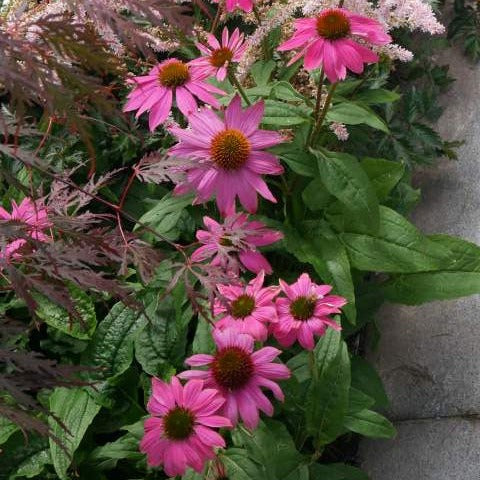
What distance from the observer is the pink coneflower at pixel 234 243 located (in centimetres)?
108

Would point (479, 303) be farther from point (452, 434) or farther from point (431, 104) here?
point (431, 104)

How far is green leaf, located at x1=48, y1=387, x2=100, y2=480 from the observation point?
1.24 meters

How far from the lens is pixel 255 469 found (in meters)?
1.13

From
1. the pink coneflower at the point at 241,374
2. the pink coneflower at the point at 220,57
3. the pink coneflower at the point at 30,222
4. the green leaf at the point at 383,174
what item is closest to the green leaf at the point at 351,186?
the green leaf at the point at 383,174

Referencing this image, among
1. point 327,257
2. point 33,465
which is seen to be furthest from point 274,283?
point 33,465

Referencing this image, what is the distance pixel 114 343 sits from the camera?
4.60 ft

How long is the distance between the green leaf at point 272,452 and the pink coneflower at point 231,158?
355 mm

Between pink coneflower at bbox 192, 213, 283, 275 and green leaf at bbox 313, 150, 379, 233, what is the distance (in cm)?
16

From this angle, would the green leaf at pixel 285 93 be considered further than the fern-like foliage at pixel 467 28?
No

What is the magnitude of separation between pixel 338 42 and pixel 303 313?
1.38 feet

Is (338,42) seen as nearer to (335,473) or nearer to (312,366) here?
(312,366)

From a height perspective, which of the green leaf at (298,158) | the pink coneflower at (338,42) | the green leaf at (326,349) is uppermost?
the pink coneflower at (338,42)

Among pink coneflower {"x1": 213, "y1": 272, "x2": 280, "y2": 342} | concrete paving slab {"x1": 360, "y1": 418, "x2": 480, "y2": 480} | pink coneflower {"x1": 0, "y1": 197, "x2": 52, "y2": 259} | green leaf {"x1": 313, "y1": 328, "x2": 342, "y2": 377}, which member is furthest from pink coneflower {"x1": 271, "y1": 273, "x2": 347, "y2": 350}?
concrete paving slab {"x1": 360, "y1": 418, "x2": 480, "y2": 480}

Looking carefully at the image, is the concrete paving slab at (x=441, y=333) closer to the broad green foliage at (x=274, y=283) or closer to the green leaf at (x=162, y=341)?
the broad green foliage at (x=274, y=283)
